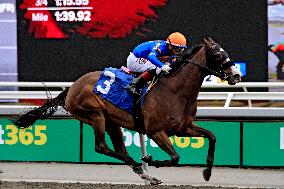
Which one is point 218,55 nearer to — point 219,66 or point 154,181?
point 219,66

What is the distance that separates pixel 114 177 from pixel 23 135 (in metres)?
1.60

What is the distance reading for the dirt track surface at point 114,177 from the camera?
976 centimetres

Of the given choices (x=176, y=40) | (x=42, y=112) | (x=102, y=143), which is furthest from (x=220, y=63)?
(x=42, y=112)

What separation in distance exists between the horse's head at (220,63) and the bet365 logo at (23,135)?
124 inches

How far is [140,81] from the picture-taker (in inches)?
373

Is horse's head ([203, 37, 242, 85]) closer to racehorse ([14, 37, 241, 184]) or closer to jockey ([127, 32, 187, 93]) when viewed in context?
racehorse ([14, 37, 241, 184])

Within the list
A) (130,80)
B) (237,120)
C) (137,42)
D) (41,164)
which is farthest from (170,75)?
(137,42)

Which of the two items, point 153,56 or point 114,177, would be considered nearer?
point 153,56

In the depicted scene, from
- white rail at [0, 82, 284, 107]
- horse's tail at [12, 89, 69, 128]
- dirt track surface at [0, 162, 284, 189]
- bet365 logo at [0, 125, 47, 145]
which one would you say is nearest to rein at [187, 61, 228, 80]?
dirt track surface at [0, 162, 284, 189]

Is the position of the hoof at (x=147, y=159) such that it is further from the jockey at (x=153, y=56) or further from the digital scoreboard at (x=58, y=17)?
the digital scoreboard at (x=58, y=17)

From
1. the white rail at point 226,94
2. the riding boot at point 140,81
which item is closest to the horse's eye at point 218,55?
the riding boot at point 140,81

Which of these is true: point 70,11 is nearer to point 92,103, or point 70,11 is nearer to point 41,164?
point 41,164

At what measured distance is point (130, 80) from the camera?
962 centimetres

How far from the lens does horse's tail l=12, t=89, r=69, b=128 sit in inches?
406
